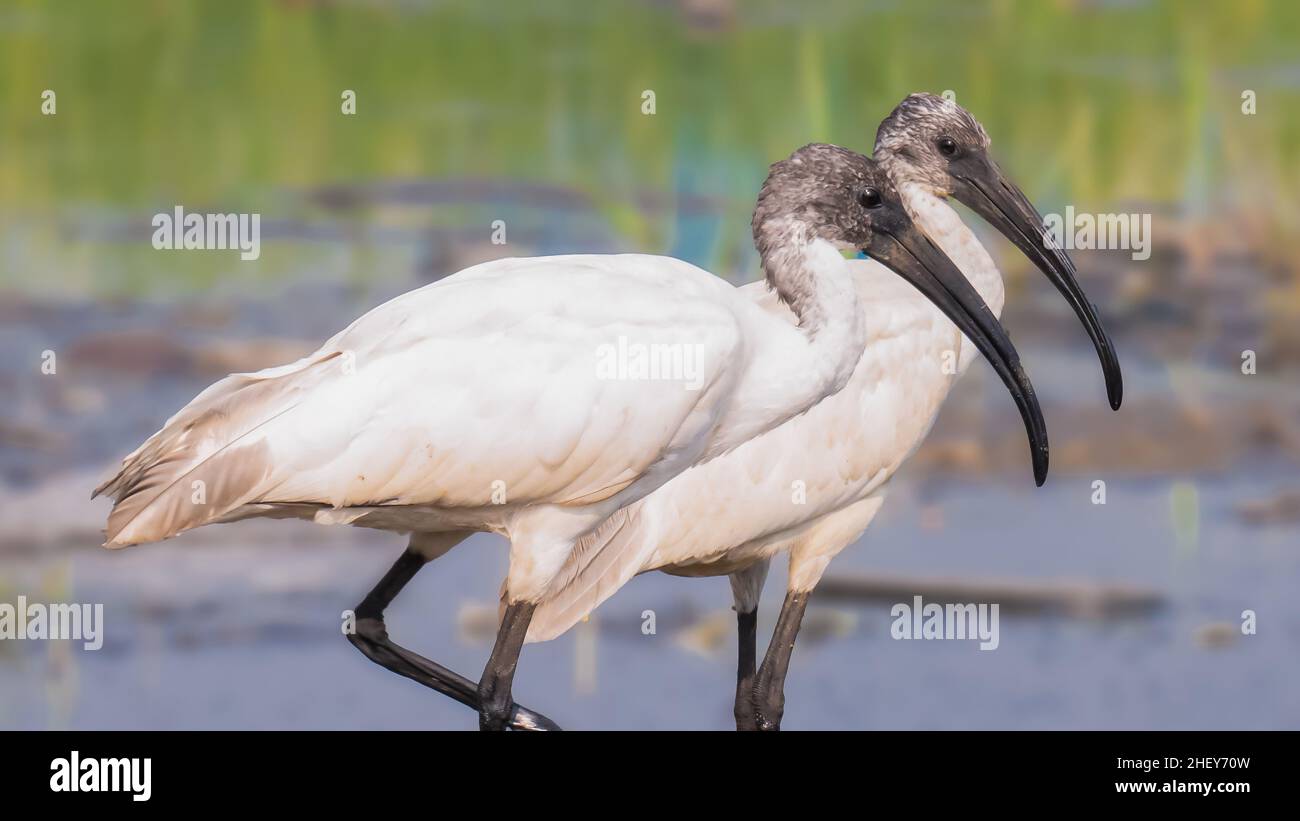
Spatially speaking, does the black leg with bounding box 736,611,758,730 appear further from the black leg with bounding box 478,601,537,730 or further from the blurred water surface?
the blurred water surface

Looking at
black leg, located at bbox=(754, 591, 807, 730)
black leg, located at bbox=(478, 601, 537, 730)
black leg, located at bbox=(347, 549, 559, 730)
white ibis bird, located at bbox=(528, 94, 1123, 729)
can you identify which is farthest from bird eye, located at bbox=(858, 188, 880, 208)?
black leg, located at bbox=(347, 549, 559, 730)

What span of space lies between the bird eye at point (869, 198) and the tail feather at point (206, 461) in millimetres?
1283

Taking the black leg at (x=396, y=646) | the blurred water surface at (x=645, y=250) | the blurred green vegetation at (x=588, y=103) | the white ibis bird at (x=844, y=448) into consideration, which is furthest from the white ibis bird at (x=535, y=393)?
the blurred green vegetation at (x=588, y=103)

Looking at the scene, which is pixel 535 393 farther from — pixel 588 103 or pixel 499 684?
pixel 588 103

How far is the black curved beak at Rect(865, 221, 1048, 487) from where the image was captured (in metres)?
5.48

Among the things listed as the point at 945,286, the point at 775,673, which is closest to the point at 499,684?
the point at 775,673

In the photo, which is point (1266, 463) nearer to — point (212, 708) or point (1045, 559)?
point (1045, 559)

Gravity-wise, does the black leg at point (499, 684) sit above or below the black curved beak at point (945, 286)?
below

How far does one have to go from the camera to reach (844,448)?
6.15 m

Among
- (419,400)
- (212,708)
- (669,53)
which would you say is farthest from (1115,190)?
(419,400)

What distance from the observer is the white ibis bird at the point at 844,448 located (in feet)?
19.9

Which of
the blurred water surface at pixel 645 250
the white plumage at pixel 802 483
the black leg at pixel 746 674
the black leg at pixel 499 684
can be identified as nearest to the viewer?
the black leg at pixel 499 684

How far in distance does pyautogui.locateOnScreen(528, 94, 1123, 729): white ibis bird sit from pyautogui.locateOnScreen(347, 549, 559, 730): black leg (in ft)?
1.14

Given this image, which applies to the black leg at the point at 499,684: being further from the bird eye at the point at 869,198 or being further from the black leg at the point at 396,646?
the bird eye at the point at 869,198
